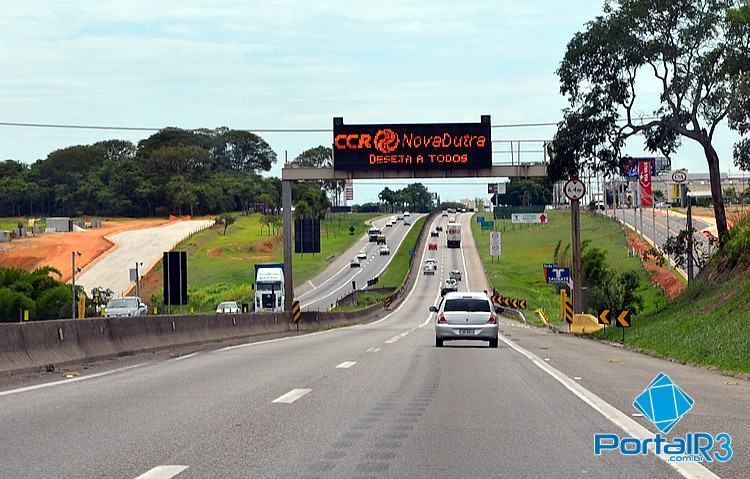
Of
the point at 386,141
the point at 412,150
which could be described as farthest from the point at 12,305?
the point at 412,150

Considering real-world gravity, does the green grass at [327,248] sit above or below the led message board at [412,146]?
Result: below

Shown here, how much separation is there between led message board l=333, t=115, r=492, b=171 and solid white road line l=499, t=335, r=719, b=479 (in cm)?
2763

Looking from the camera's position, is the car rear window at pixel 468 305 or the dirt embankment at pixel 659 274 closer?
the car rear window at pixel 468 305

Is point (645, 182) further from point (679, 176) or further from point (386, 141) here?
point (386, 141)

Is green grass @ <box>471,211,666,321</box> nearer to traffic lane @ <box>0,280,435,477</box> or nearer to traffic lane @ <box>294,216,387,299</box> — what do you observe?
traffic lane @ <box>294,216,387,299</box>

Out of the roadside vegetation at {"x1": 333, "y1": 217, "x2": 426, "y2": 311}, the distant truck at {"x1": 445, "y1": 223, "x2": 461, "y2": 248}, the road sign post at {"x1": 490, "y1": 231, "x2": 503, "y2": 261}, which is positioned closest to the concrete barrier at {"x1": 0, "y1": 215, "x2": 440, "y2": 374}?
the roadside vegetation at {"x1": 333, "y1": 217, "x2": 426, "y2": 311}

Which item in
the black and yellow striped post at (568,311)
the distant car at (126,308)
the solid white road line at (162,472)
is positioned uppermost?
the solid white road line at (162,472)

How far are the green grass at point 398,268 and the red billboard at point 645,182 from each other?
3639 centimetres

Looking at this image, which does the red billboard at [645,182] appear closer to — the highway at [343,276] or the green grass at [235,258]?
the highway at [343,276]

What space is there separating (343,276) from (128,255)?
24928mm

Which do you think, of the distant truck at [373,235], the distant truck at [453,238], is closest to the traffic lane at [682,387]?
the distant truck at [453,238]

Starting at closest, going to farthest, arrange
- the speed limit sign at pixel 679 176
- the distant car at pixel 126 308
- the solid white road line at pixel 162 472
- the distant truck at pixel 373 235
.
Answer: the solid white road line at pixel 162 472, the speed limit sign at pixel 679 176, the distant car at pixel 126 308, the distant truck at pixel 373 235

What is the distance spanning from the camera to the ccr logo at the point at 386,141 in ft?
162

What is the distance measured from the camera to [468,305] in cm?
3145
